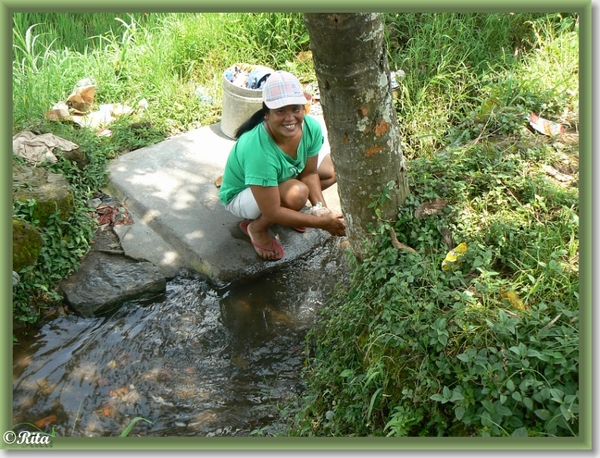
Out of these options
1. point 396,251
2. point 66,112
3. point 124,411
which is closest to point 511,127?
point 396,251

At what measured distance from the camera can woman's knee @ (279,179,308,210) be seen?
3992mm

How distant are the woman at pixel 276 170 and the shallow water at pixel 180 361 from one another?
434 millimetres

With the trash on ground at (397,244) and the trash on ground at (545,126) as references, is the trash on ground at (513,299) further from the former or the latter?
the trash on ground at (545,126)

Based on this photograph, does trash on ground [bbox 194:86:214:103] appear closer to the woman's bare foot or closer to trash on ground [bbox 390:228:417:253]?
the woman's bare foot

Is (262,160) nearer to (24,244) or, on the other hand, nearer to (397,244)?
(397,244)

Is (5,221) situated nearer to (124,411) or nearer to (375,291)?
(124,411)

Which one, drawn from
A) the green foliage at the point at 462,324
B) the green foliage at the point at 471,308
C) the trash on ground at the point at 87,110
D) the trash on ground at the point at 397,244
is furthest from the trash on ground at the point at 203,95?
the trash on ground at the point at 397,244

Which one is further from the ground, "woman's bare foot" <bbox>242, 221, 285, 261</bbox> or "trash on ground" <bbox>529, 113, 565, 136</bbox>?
"trash on ground" <bbox>529, 113, 565, 136</bbox>

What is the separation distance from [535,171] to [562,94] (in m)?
1.24

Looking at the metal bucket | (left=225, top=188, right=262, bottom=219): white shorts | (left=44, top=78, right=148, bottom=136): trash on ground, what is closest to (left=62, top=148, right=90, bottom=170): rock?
(left=44, top=78, right=148, bottom=136): trash on ground

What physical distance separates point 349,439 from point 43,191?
Result: 278 centimetres

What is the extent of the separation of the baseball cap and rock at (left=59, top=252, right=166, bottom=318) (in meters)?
1.35

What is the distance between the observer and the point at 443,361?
8.32ft

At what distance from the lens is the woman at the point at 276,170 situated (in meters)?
3.61
